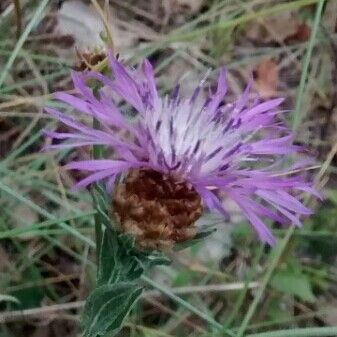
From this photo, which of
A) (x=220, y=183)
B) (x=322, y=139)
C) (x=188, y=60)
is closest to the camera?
(x=220, y=183)

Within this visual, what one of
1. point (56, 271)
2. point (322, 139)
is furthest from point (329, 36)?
point (56, 271)

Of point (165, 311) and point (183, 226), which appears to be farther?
point (165, 311)

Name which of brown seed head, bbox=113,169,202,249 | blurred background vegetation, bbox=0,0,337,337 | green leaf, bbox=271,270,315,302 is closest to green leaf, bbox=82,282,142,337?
brown seed head, bbox=113,169,202,249

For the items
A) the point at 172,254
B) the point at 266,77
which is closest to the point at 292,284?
the point at 172,254

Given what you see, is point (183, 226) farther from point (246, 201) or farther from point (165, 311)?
point (165, 311)

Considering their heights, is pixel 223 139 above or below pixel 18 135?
above
